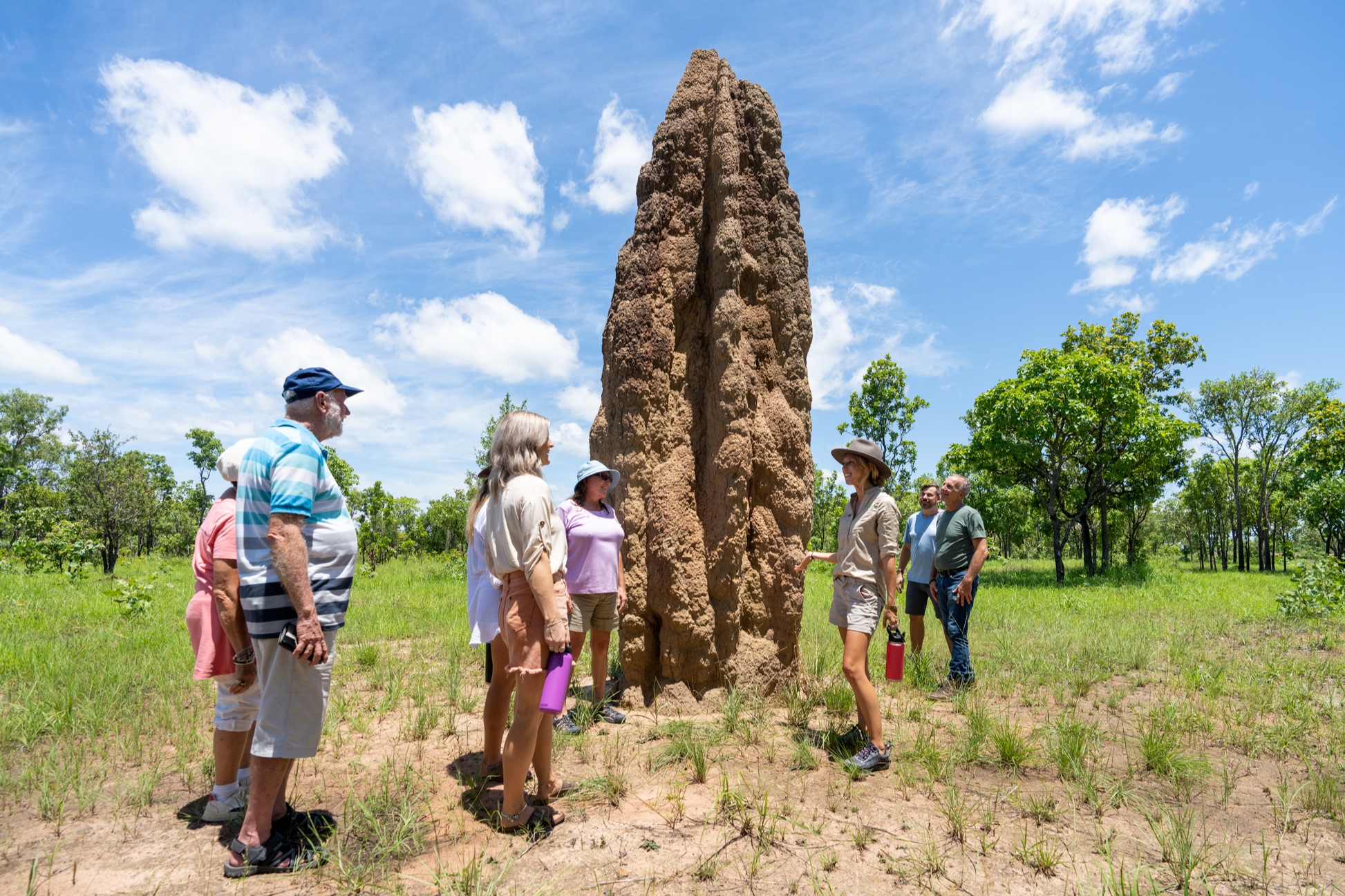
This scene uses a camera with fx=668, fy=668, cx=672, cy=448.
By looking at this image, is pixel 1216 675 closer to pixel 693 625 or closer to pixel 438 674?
pixel 693 625

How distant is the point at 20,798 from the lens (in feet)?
12.6

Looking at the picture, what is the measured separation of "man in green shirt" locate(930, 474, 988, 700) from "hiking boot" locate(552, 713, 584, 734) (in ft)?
10.3

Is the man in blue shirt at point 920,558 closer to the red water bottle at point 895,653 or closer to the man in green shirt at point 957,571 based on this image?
the man in green shirt at point 957,571

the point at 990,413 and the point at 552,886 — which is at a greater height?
the point at 990,413

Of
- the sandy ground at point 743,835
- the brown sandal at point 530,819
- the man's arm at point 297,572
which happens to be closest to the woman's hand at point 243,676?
the man's arm at point 297,572

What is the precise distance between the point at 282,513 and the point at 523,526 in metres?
1.02

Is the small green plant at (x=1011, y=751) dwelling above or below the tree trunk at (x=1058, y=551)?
below

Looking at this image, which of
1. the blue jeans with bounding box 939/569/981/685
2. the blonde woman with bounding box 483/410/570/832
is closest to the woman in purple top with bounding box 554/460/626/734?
the blonde woman with bounding box 483/410/570/832

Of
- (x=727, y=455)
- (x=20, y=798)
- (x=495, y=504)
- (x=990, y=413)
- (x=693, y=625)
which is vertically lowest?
(x=20, y=798)

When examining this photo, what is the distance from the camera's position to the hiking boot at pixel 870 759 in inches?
162

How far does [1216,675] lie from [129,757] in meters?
8.83

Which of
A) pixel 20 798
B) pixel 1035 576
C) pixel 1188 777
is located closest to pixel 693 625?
pixel 1188 777

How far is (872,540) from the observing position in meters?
4.42

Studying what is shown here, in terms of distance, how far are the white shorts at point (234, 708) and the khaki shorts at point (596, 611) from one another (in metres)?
1.99
